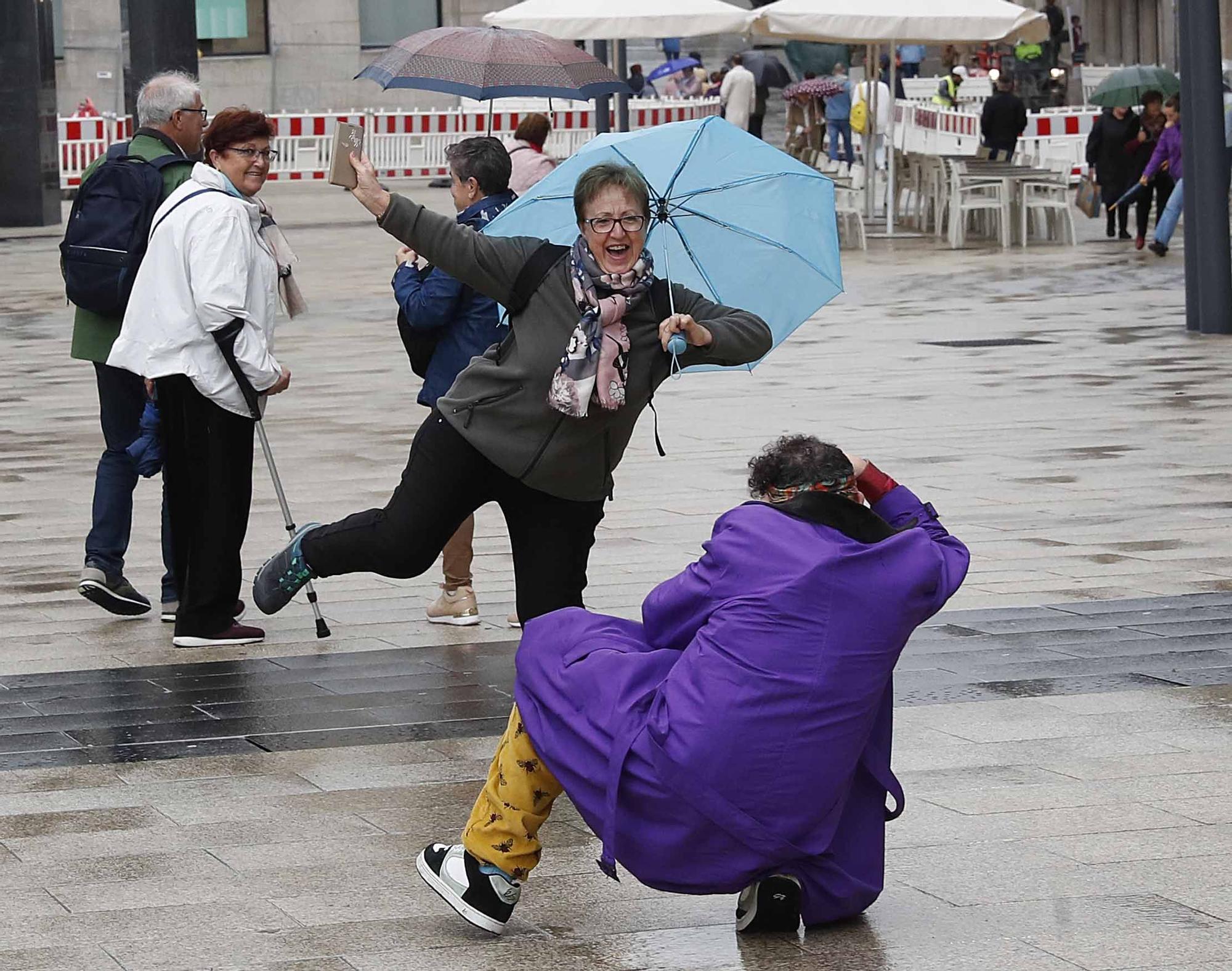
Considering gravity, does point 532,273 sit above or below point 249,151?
below

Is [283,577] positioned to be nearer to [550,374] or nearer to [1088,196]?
[550,374]

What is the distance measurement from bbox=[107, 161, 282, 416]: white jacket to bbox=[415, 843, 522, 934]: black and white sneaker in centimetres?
289

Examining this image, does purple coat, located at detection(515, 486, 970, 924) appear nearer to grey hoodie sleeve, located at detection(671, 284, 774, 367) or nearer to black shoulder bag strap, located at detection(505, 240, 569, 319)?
grey hoodie sleeve, located at detection(671, 284, 774, 367)

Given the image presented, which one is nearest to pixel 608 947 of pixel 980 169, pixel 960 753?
pixel 960 753

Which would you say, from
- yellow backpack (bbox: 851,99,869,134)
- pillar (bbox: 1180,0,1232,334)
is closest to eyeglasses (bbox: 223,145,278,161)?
pillar (bbox: 1180,0,1232,334)

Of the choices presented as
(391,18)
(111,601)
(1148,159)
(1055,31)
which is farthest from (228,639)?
(1055,31)

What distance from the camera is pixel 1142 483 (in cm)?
986

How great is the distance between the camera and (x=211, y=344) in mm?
6918

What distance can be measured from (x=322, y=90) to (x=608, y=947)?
39.2 metres

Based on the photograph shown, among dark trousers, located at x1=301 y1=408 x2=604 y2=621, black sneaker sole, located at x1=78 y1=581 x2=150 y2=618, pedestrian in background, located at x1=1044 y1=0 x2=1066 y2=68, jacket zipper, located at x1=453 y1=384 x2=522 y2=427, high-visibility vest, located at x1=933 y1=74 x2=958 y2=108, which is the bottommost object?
black sneaker sole, located at x1=78 y1=581 x2=150 y2=618

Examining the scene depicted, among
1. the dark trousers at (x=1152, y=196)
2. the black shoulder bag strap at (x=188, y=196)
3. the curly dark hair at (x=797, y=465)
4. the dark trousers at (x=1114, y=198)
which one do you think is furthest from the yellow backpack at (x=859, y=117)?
the curly dark hair at (x=797, y=465)

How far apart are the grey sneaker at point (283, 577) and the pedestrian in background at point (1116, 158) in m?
20.5

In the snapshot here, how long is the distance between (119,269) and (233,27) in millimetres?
36647

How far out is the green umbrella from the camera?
27.4 metres
